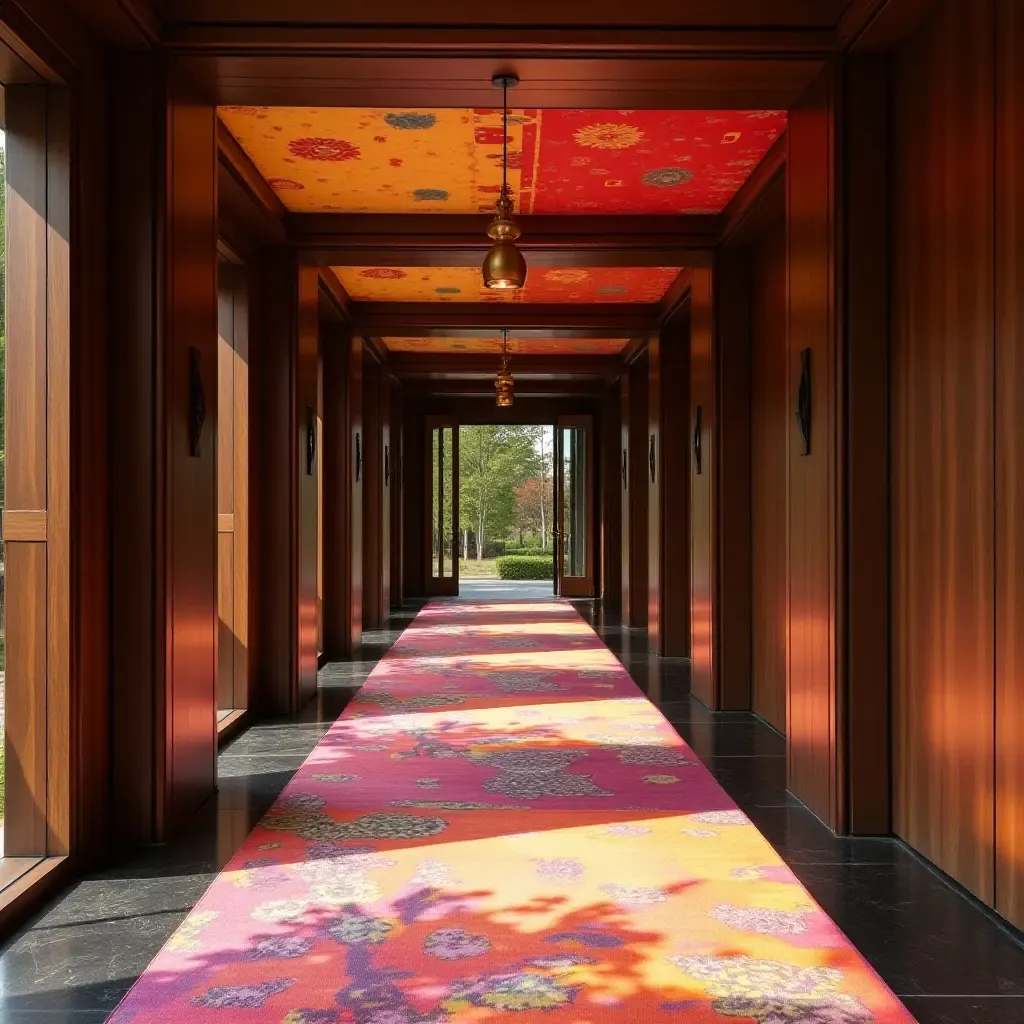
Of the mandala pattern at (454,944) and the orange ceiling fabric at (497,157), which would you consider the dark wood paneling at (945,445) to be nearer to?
the orange ceiling fabric at (497,157)

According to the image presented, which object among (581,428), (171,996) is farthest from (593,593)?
(171,996)

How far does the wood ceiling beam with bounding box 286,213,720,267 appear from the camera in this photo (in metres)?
6.62

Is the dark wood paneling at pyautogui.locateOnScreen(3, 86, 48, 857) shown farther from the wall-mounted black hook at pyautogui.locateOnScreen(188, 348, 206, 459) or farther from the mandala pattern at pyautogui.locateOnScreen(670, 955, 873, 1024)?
the mandala pattern at pyautogui.locateOnScreen(670, 955, 873, 1024)

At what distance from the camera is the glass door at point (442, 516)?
16.0 meters

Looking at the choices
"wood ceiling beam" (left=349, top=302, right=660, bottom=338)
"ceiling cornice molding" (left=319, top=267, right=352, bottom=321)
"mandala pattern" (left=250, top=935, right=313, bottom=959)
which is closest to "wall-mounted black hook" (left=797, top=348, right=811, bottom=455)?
"mandala pattern" (left=250, top=935, right=313, bottom=959)

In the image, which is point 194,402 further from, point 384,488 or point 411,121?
point 384,488

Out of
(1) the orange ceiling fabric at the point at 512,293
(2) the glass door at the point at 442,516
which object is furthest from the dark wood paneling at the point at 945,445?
(2) the glass door at the point at 442,516

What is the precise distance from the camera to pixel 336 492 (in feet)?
29.5

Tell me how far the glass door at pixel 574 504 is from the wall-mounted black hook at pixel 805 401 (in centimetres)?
1118

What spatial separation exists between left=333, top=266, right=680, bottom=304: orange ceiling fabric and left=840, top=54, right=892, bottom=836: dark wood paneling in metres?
3.50

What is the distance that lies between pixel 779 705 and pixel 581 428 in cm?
1000

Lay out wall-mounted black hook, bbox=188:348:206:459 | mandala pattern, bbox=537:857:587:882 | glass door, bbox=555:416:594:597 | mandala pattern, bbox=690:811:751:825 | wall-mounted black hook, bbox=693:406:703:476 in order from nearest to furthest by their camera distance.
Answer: mandala pattern, bbox=537:857:587:882
mandala pattern, bbox=690:811:751:825
wall-mounted black hook, bbox=188:348:206:459
wall-mounted black hook, bbox=693:406:703:476
glass door, bbox=555:416:594:597

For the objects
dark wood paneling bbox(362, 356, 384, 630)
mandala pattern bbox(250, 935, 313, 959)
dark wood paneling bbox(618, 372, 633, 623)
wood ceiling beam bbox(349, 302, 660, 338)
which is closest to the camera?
mandala pattern bbox(250, 935, 313, 959)

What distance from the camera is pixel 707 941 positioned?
3000mm
